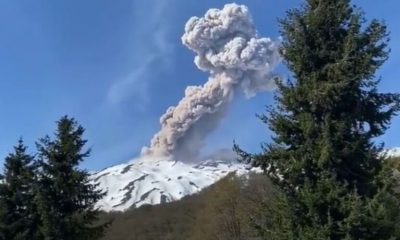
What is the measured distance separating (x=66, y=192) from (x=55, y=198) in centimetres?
44

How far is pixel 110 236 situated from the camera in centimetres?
7331

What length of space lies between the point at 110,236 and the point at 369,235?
62.6 meters

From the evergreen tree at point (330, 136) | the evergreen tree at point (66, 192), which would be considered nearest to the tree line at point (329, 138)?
the evergreen tree at point (330, 136)

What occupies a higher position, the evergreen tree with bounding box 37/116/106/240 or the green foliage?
the green foliage

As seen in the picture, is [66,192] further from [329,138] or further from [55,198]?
[329,138]

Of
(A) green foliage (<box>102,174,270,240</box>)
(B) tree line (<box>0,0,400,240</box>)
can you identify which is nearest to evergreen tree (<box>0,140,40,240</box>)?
(A) green foliage (<box>102,174,270,240</box>)

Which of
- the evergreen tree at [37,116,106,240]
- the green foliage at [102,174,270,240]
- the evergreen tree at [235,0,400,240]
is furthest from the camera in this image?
the green foliage at [102,174,270,240]

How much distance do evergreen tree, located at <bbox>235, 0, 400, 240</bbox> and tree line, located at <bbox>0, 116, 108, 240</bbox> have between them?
7787 millimetres

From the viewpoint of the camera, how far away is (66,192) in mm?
20781

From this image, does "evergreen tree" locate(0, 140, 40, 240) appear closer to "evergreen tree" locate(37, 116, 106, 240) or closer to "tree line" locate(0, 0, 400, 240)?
"evergreen tree" locate(37, 116, 106, 240)

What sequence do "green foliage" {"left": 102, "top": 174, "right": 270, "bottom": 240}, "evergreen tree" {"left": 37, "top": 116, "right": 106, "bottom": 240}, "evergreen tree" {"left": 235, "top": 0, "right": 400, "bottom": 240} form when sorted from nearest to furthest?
"evergreen tree" {"left": 235, "top": 0, "right": 400, "bottom": 240}
"evergreen tree" {"left": 37, "top": 116, "right": 106, "bottom": 240}
"green foliage" {"left": 102, "top": 174, "right": 270, "bottom": 240}

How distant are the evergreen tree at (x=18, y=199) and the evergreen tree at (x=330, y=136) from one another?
30.8 feet

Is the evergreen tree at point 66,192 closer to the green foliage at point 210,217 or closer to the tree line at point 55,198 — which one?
the tree line at point 55,198

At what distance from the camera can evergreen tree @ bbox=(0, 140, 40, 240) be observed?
2098cm
